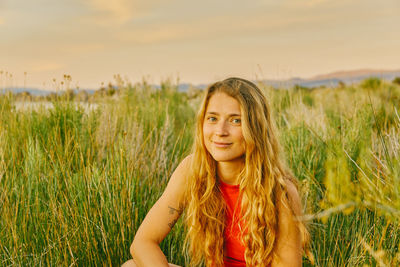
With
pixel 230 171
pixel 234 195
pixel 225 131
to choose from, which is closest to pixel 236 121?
pixel 225 131

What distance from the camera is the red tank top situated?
2117 mm

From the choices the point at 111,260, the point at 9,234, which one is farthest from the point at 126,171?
the point at 9,234

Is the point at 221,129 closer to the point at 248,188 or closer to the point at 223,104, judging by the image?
the point at 223,104

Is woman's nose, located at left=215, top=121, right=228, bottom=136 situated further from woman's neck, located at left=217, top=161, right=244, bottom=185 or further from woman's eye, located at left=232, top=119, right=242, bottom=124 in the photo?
woman's neck, located at left=217, top=161, right=244, bottom=185

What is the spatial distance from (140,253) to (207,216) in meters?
0.39

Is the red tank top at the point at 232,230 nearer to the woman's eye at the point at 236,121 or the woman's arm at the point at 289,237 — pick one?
the woman's arm at the point at 289,237

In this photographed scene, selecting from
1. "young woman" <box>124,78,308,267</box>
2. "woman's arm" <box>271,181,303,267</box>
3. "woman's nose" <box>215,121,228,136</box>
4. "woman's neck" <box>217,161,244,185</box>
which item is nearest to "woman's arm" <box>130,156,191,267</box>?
"young woman" <box>124,78,308,267</box>

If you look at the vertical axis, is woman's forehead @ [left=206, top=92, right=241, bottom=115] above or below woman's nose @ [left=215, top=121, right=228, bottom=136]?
above

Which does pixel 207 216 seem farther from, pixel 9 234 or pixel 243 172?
pixel 9 234

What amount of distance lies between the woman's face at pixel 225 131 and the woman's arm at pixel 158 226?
0.28 meters

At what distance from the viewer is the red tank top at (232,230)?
2117 millimetres

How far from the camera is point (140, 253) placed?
6.73 ft

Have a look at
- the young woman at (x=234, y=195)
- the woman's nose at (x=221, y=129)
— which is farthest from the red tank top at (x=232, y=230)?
the woman's nose at (x=221, y=129)

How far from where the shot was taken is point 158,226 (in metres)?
2.10
